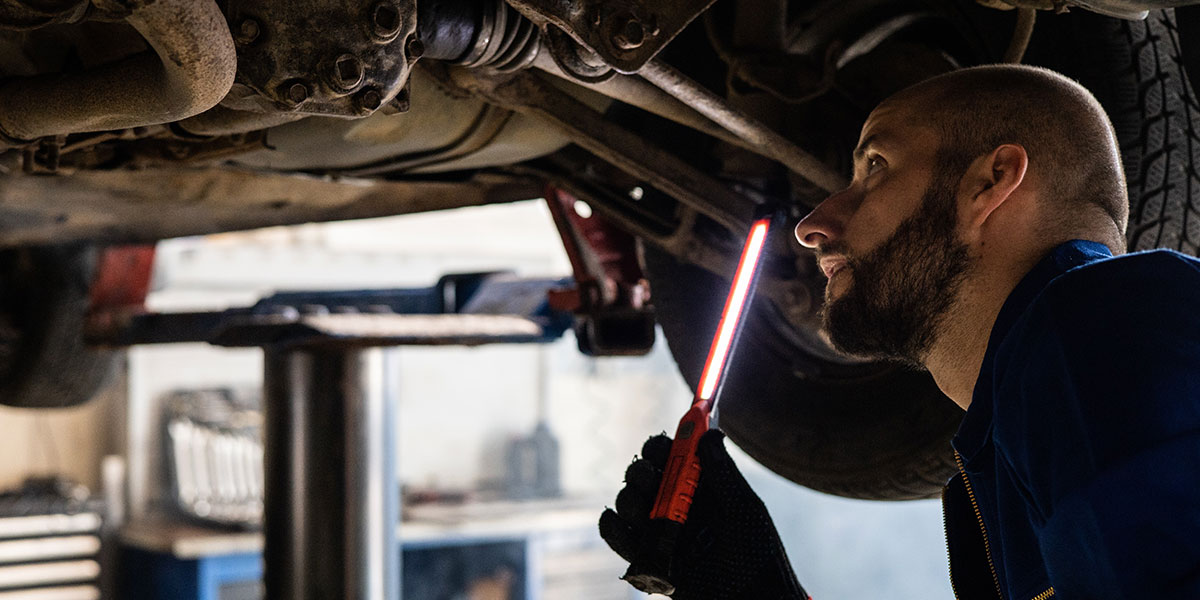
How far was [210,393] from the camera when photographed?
597cm

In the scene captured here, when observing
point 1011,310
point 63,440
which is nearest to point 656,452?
point 1011,310

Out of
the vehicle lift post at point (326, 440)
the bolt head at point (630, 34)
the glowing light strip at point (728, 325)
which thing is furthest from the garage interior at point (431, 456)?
the bolt head at point (630, 34)

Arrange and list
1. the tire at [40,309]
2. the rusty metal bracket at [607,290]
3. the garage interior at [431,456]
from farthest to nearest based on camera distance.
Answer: the garage interior at [431,456]
the tire at [40,309]
the rusty metal bracket at [607,290]

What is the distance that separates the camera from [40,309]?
2.47 m

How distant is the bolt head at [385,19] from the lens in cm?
94

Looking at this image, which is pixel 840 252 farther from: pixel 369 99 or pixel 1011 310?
pixel 369 99

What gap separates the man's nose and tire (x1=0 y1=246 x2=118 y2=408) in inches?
73.2

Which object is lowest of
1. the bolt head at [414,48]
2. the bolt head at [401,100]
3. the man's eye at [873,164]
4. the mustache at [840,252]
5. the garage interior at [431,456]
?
the garage interior at [431,456]

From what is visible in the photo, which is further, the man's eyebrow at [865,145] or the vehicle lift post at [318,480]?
the vehicle lift post at [318,480]

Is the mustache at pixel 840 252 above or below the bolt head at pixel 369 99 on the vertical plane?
below

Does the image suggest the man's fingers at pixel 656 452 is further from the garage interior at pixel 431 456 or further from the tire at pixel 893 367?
the garage interior at pixel 431 456

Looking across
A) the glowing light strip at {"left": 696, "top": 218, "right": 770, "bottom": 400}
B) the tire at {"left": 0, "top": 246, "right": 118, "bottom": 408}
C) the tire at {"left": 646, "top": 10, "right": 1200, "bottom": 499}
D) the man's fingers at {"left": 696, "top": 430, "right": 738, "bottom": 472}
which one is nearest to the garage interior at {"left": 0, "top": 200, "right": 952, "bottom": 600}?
the tire at {"left": 0, "top": 246, "right": 118, "bottom": 408}

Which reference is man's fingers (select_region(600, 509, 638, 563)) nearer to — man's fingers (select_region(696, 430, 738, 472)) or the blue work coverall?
man's fingers (select_region(696, 430, 738, 472))

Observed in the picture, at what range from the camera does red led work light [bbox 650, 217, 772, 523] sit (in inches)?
41.7
